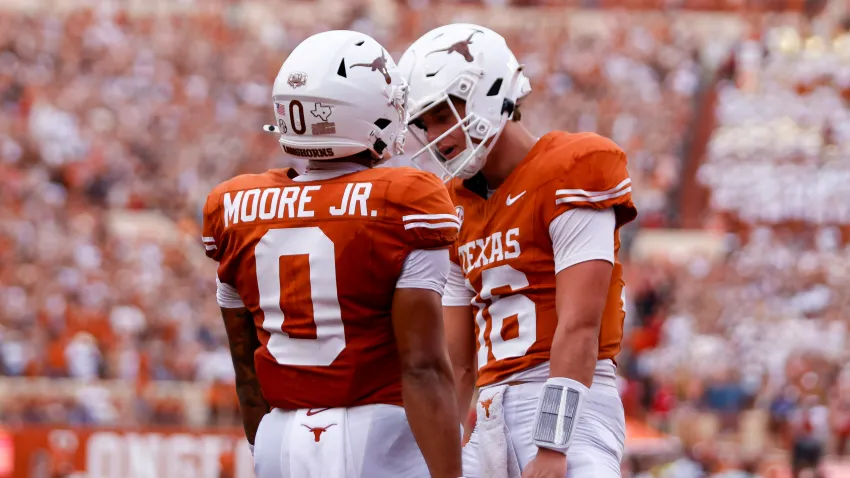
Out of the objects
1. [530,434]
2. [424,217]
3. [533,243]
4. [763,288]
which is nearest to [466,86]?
[533,243]

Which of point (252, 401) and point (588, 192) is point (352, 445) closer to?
point (252, 401)

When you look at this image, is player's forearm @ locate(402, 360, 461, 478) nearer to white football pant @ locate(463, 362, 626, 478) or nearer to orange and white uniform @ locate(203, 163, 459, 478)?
orange and white uniform @ locate(203, 163, 459, 478)

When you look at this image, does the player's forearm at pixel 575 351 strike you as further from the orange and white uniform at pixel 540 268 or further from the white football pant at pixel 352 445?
the white football pant at pixel 352 445

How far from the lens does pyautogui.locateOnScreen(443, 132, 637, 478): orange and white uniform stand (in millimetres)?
4363

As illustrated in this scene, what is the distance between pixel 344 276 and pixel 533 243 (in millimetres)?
822

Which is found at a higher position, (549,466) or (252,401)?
(252,401)

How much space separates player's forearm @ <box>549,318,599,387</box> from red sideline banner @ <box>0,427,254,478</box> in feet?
28.1

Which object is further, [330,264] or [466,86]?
[466,86]

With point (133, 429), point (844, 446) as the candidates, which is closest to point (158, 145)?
point (133, 429)

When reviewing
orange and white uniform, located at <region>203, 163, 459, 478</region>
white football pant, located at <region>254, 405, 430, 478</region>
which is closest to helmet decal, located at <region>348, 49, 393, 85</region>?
orange and white uniform, located at <region>203, 163, 459, 478</region>

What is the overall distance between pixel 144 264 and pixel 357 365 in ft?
44.7

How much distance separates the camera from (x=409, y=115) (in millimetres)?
4645

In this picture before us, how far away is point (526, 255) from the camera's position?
452 cm

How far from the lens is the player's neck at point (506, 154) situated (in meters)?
4.68
